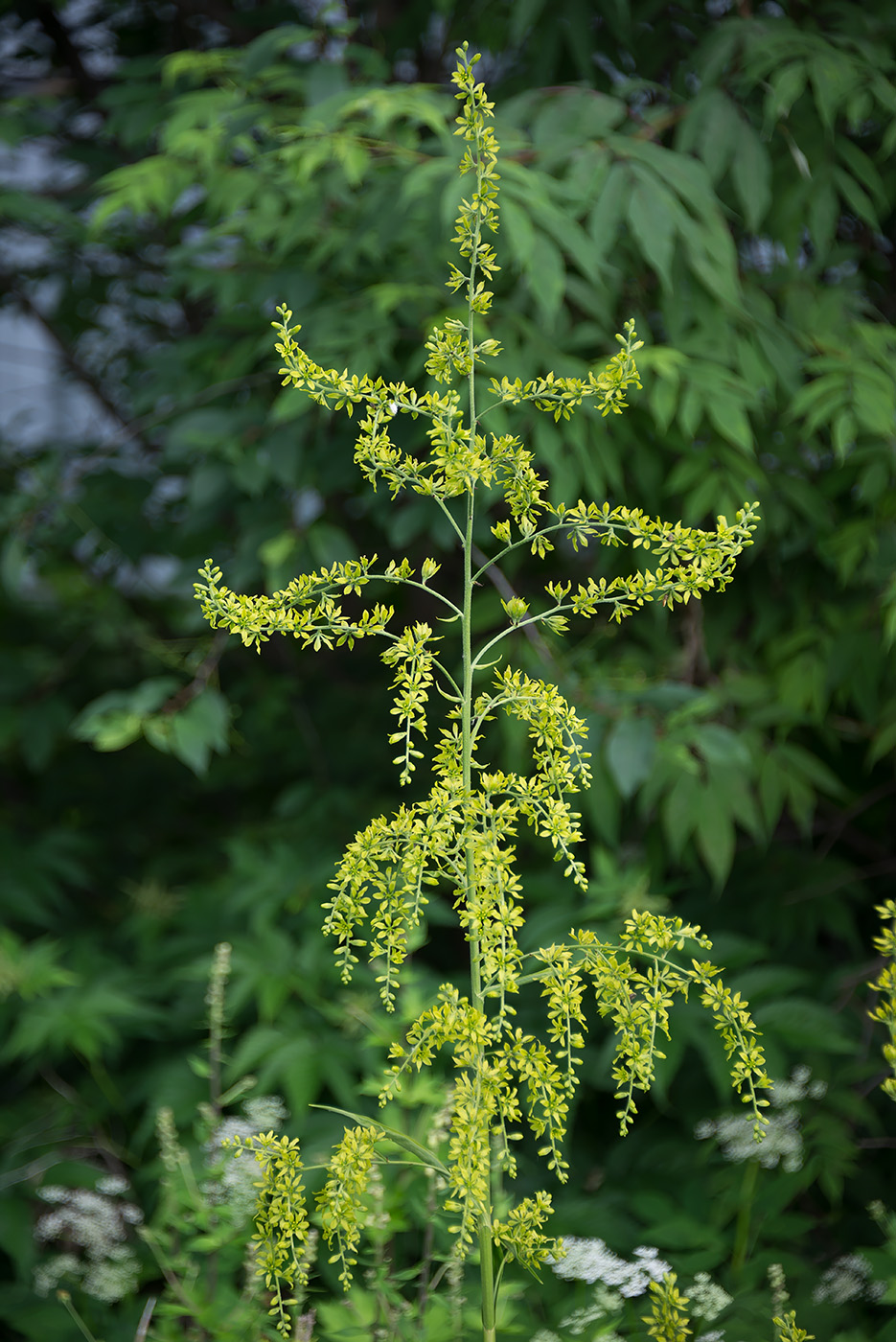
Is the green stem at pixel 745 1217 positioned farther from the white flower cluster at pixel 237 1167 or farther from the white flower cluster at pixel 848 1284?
the white flower cluster at pixel 237 1167

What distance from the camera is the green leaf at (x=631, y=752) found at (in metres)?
1.89

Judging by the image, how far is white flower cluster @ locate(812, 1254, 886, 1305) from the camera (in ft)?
4.63

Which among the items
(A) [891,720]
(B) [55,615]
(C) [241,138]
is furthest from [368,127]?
(B) [55,615]

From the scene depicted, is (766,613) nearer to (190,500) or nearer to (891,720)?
(891,720)

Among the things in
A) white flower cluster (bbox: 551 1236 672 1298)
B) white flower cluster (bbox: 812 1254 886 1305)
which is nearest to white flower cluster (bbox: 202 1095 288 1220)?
white flower cluster (bbox: 551 1236 672 1298)

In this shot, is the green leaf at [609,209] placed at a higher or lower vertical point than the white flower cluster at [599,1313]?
higher

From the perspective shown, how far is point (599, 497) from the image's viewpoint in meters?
2.10

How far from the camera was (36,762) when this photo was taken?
8.89 feet

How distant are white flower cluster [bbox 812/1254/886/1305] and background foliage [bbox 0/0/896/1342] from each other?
30mm

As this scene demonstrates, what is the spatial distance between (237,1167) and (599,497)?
4.35ft

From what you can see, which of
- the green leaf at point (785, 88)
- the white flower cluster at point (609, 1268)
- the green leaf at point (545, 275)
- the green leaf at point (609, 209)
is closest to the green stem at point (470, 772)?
the white flower cluster at point (609, 1268)

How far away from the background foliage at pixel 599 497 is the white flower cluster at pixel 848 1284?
3 cm

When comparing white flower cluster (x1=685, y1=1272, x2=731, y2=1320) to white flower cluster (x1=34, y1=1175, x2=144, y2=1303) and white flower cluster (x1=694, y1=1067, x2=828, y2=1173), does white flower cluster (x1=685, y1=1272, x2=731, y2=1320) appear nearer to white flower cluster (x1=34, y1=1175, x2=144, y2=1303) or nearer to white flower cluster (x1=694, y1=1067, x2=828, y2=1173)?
white flower cluster (x1=694, y1=1067, x2=828, y2=1173)

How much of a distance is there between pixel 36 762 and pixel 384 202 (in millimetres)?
1600
